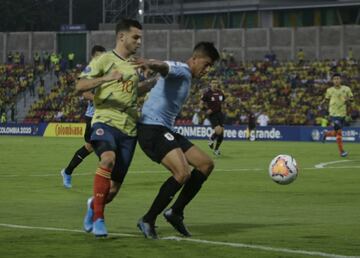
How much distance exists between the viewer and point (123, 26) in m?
11.6

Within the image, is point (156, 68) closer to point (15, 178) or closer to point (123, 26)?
point (123, 26)

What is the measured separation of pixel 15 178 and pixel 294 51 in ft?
152

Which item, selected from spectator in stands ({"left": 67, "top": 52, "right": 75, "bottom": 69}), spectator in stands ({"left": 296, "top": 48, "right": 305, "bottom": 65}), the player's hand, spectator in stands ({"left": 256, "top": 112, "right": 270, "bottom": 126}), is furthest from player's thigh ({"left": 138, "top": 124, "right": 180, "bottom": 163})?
spectator in stands ({"left": 67, "top": 52, "right": 75, "bottom": 69})

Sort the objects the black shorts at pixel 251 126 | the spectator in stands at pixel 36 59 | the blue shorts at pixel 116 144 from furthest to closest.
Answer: the spectator in stands at pixel 36 59 → the black shorts at pixel 251 126 → the blue shorts at pixel 116 144

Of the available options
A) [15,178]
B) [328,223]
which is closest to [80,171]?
[15,178]

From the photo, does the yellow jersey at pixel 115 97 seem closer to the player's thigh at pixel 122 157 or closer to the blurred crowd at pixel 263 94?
the player's thigh at pixel 122 157

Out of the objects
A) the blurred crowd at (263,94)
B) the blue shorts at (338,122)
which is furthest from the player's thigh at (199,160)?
the blurred crowd at (263,94)

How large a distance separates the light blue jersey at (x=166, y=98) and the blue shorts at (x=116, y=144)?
32 cm

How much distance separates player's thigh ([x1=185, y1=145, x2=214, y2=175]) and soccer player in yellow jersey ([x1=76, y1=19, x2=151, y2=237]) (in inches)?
27.1

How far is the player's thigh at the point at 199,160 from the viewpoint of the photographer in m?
11.7

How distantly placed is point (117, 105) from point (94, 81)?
57cm

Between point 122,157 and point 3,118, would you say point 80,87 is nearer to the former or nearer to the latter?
point 122,157

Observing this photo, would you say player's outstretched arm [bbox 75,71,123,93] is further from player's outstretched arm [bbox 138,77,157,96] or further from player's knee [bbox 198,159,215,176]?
player's knee [bbox 198,159,215,176]

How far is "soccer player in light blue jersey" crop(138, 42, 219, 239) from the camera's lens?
444 inches
